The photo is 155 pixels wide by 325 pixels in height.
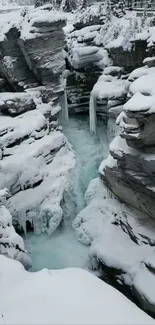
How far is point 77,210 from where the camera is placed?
12.1 meters

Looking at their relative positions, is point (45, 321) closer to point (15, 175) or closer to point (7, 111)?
point (15, 175)

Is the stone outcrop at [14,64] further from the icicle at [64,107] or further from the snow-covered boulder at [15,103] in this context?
the snow-covered boulder at [15,103]

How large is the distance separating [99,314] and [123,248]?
588 centimetres

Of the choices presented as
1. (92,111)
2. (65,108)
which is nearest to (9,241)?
(92,111)

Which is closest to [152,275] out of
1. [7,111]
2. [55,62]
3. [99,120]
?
[7,111]

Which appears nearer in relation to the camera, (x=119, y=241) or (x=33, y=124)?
(x=119, y=241)

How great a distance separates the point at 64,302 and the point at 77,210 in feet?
27.3

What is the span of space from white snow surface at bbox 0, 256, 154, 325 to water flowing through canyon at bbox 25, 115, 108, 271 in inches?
226

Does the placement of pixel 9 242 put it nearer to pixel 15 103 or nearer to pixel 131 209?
pixel 131 209

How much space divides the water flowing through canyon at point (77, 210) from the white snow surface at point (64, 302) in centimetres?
573

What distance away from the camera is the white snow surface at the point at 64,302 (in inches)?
137

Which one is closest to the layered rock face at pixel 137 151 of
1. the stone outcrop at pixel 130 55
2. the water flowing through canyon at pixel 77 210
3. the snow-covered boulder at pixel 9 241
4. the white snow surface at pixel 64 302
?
the water flowing through canyon at pixel 77 210

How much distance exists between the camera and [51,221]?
11062mm

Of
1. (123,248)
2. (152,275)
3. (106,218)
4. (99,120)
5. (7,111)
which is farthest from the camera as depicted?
(99,120)
